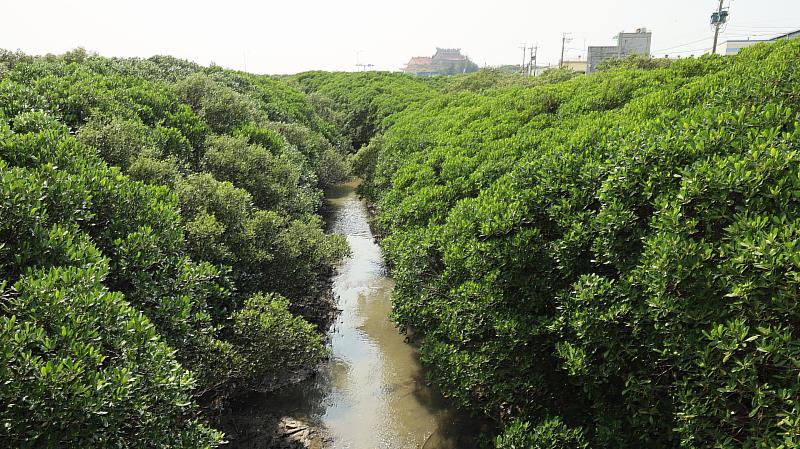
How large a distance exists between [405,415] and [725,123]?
10.5 metres

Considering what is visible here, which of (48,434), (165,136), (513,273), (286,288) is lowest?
(286,288)

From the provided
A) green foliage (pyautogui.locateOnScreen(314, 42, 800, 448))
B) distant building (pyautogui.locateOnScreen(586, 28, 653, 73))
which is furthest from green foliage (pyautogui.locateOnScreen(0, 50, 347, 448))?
distant building (pyautogui.locateOnScreen(586, 28, 653, 73))

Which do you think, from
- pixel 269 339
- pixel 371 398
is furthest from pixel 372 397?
pixel 269 339

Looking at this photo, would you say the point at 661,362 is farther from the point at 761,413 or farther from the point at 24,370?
the point at 24,370

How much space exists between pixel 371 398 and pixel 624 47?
82.6 metres

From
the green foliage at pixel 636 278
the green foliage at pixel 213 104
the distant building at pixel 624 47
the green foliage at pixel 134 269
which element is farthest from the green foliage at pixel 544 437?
the distant building at pixel 624 47

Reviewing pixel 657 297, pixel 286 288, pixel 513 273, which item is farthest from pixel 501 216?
pixel 286 288

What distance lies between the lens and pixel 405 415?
13.1 m

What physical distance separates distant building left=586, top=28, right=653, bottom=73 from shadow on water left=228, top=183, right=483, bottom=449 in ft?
232

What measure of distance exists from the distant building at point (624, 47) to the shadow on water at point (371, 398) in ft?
232

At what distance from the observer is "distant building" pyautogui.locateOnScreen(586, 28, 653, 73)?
75500 millimetres

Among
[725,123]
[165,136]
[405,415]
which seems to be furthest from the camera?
[165,136]

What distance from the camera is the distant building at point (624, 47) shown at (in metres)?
75.5

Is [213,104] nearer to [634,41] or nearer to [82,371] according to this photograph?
[82,371]
